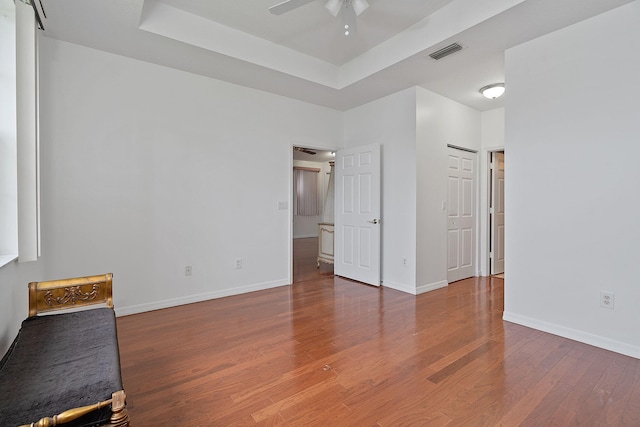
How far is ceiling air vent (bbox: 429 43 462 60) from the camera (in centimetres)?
287

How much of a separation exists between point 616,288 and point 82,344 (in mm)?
3572

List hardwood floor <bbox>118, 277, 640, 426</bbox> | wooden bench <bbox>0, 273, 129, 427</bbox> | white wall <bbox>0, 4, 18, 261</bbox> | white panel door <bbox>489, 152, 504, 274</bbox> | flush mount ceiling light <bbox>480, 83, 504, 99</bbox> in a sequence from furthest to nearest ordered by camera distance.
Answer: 1. white panel door <bbox>489, 152, 504, 274</bbox>
2. flush mount ceiling light <bbox>480, 83, 504, 99</bbox>
3. white wall <bbox>0, 4, 18, 261</bbox>
4. hardwood floor <bbox>118, 277, 640, 426</bbox>
5. wooden bench <bbox>0, 273, 129, 427</bbox>

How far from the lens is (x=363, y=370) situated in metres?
2.10

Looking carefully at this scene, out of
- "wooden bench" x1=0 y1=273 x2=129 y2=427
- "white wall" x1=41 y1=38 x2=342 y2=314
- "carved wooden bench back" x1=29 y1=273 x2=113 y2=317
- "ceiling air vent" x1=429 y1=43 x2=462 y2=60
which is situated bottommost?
"wooden bench" x1=0 y1=273 x2=129 y2=427

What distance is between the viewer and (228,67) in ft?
11.0

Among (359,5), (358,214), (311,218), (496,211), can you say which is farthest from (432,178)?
(311,218)

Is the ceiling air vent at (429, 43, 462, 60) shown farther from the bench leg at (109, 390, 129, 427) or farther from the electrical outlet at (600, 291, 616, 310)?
the bench leg at (109, 390, 129, 427)

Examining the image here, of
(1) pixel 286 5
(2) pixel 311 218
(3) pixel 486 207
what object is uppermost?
(1) pixel 286 5

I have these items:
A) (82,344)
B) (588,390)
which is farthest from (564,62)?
(82,344)

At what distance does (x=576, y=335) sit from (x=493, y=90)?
9.20ft

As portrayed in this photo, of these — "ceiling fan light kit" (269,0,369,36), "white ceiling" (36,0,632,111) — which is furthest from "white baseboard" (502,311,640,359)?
"ceiling fan light kit" (269,0,369,36)

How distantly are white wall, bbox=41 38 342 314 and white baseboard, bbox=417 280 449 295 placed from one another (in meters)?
1.83

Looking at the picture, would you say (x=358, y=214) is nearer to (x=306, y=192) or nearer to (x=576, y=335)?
(x=576, y=335)

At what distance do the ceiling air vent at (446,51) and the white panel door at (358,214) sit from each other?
1399 mm
